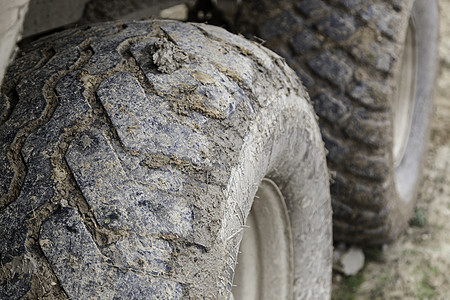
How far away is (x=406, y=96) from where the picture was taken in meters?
2.23

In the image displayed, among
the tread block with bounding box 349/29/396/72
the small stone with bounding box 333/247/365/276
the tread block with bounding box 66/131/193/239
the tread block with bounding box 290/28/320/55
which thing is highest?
the tread block with bounding box 66/131/193/239

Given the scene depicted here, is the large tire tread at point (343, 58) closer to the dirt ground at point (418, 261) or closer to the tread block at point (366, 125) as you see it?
the tread block at point (366, 125)

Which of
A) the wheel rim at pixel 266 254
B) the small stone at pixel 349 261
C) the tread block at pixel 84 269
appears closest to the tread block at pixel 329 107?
the wheel rim at pixel 266 254

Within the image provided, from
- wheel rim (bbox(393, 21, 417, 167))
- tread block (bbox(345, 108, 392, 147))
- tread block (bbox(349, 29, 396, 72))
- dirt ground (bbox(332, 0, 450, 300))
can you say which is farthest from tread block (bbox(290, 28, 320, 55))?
dirt ground (bbox(332, 0, 450, 300))

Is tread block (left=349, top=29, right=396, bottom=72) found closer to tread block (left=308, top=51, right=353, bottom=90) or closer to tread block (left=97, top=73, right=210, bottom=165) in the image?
tread block (left=308, top=51, right=353, bottom=90)

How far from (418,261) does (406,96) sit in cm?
64

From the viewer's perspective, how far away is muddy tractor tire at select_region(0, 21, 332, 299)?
0.69 metres

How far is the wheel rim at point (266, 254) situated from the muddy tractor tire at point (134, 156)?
0.21m

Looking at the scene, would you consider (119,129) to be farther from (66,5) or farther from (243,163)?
(66,5)

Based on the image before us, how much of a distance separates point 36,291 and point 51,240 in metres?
0.06

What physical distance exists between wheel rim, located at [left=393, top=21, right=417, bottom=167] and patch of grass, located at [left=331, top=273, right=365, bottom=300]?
0.51m

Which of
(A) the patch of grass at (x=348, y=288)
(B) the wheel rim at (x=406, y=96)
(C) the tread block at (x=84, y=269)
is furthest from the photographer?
(B) the wheel rim at (x=406, y=96)

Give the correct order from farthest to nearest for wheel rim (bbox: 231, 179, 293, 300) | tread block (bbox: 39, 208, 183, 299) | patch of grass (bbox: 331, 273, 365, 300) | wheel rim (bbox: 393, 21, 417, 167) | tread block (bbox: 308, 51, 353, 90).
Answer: wheel rim (bbox: 393, 21, 417, 167) → patch of grass (bbox: 331, 273, 365, 300) → tread block (bbox: 308, 51, 353, 90) → wheel rim (bbox: 231, 179, 293, 300) → tread block (bbox: 39, 208, 183, 299)

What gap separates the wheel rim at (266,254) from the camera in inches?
47.3
